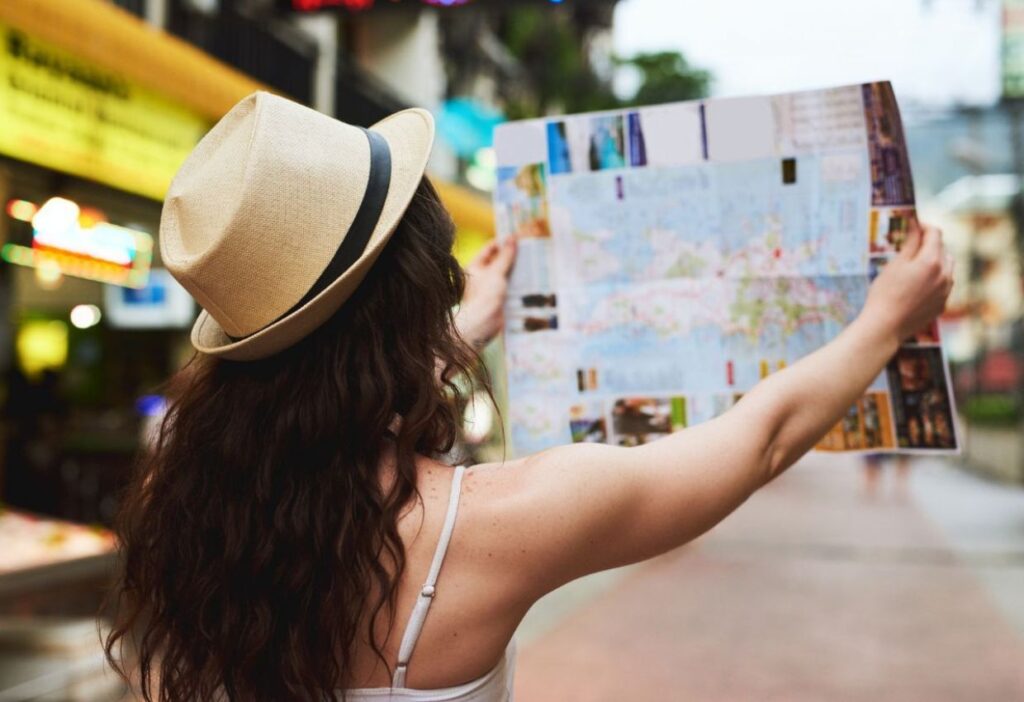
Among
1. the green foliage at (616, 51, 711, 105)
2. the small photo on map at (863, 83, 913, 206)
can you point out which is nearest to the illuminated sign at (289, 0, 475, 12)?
the small photo on map at (863, 83, 913, 206)

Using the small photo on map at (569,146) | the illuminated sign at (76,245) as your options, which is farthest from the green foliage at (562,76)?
the small photo on map at (569,146)

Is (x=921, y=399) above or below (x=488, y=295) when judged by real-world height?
below

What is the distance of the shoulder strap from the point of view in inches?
48.8

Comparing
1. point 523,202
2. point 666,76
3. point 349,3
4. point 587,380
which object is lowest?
point 587,380

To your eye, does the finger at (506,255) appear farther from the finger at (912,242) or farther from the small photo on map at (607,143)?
the finger at (912,242)

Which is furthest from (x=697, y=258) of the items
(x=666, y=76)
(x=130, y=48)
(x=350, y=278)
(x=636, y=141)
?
(x=666, y=76)

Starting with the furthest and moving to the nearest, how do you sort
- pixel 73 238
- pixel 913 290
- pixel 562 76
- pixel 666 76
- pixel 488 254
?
pixel 666 76 → pixel 562 76 → pixel 73 238 → pixel 488 254 → pixel 913 290

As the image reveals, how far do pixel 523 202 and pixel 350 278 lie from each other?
0.69 meters

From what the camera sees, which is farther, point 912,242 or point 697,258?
point 697,258

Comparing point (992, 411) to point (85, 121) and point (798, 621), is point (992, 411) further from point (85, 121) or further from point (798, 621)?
point (85, 121)

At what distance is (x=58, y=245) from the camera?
20.6 feet

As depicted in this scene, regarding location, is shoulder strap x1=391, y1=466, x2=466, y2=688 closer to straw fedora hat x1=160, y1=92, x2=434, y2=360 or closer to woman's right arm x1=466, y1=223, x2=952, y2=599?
woman's right arm x1=466, y1=223, x2=952, y2=599

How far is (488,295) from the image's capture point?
1863 millimetres

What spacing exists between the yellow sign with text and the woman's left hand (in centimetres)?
349
